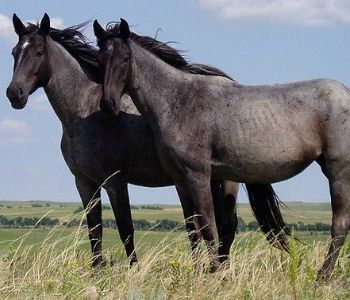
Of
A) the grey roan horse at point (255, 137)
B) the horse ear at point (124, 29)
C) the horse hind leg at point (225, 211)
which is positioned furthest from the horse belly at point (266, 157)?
the horse ear at point (124, 29)

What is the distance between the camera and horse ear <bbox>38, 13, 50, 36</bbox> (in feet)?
29.8

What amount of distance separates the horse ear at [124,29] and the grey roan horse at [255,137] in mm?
399

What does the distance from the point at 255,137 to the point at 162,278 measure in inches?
68.5

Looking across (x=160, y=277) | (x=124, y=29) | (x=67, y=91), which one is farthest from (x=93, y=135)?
(x=160, y=277)

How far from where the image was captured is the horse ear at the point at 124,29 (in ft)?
28.1

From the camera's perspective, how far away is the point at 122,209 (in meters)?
9.04

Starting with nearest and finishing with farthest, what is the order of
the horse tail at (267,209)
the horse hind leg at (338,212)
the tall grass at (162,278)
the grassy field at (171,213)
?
the tall grass at (162,278) < the horse hind leg at (338,212) < the horse tail at (267,209) < the grassy field at (171,213)

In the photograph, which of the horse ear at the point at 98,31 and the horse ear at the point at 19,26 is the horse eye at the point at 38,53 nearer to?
the horse ear at the point at 19,26

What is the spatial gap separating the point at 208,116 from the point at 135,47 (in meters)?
1.16

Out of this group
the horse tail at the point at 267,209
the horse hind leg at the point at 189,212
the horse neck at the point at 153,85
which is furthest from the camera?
the horse tail at the point at 267,209

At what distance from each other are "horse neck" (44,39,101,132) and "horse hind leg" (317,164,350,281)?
2.75 metres

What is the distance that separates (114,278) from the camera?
732 centimetres

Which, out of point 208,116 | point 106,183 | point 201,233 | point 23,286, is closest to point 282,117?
point 208,116

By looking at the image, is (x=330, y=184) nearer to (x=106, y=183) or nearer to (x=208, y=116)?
(x=208, y=116)
